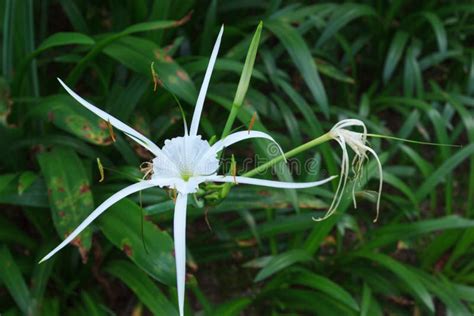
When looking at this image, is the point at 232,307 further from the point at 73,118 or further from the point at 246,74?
the point at 246,74

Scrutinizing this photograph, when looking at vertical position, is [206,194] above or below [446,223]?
below

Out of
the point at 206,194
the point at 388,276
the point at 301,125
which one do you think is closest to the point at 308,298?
the point at 388,276

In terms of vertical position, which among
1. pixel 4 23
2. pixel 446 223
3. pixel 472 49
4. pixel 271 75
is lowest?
pixel 446 223

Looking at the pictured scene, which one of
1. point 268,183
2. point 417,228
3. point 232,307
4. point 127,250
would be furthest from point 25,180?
point 417,228

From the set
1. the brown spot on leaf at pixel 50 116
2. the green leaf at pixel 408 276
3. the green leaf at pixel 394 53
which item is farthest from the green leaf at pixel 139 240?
the green leaf at pixel 394 53

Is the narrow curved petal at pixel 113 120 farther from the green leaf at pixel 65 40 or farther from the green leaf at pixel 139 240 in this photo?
the green leaf at pixel 65 40

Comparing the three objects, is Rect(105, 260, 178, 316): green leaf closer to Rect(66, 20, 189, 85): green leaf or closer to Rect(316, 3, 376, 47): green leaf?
Rect(66, 20, 189, 85): green leaf

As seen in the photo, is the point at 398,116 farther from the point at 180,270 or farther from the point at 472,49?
the point at 180,270

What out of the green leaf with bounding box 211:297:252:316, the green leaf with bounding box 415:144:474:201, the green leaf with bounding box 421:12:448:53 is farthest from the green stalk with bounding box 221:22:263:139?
the green leaf with bounding box 421:12:448:53
